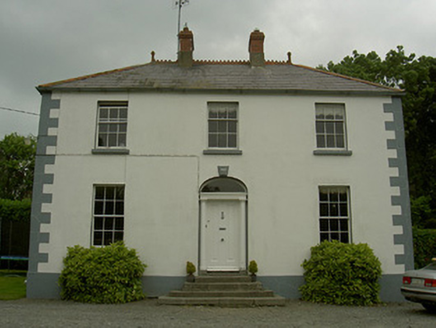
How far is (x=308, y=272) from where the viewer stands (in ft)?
39.4

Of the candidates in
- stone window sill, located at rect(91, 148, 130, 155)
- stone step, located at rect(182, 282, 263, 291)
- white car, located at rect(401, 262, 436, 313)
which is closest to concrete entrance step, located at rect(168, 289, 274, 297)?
stone step, located at rect(182, 282, 263, 291)

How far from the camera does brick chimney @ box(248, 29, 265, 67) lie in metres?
15.0

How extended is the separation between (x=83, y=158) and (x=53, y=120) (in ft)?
5.41

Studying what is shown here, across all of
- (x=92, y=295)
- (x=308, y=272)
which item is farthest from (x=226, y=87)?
(x=92, y=295)

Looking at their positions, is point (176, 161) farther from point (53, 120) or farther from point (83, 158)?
point (53, 120)

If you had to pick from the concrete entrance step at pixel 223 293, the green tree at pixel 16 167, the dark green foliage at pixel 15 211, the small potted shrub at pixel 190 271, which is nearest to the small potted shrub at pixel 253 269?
the concrete entrance step at pixel 223 293

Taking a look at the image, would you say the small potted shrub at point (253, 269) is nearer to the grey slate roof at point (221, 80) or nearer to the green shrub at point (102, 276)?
the green shrub at point (102, 276)

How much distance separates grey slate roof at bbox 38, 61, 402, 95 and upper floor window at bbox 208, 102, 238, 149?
0.56 meters

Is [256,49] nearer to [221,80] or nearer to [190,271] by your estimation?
[221,80]

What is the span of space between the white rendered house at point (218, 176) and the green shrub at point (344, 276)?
63 centimetres

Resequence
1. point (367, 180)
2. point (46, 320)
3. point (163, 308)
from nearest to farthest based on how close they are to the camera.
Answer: point (46, 320), point (163, 308), point (367, 180)

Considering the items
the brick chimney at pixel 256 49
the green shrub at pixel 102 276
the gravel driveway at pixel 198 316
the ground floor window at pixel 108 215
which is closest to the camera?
the gravel driveway at pixel 198 316

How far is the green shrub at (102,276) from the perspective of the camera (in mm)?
11094

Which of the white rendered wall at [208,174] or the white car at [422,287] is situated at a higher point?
the white rendered wall at [208,174]
